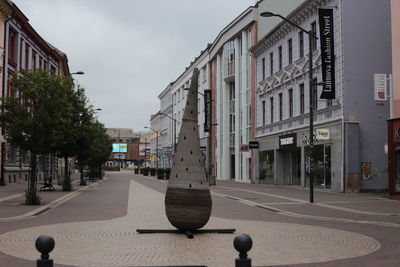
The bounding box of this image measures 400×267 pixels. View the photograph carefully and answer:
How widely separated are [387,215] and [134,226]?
8501 millimetres

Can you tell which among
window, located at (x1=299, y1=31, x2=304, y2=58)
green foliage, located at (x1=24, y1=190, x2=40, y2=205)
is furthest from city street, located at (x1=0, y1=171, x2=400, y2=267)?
window, located at (x1=299, y1=31, x2=304, y2=58)

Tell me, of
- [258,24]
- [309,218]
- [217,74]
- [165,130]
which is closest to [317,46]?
[258,24]

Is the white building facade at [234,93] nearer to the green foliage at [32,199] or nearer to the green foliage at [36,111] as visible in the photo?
the green foliage at [36,111]

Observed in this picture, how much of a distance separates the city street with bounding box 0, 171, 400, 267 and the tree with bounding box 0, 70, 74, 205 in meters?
3.08

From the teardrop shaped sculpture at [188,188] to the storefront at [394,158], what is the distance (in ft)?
47.9

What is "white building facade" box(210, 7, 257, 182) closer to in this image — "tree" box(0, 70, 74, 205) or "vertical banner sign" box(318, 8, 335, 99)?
"vertical banner sign" box(318, 8, 335, 99)

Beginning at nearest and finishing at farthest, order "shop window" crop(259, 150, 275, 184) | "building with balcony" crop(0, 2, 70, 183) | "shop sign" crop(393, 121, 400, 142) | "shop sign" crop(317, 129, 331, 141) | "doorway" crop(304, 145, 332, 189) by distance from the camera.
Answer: "shop sign" crop(393, 121, 400, 142) → "shop sign" crop(317, 129, 331, 141) → "doorway" crop(304, 145, 332, 189) → "building with balcony" crop(0, 2, 70, 183) → "shop window" crop(259, 150, 275, 184)

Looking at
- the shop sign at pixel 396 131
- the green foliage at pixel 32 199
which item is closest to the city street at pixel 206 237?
the green foliage at pixel 32 199

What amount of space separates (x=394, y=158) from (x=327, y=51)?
8.03m

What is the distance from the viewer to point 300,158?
35.1m

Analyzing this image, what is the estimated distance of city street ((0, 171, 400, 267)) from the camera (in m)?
8.41

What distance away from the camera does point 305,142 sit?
3184cm

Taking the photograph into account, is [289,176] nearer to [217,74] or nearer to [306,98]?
[306,98]

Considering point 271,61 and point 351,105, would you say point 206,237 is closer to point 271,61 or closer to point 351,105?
point 351,105
